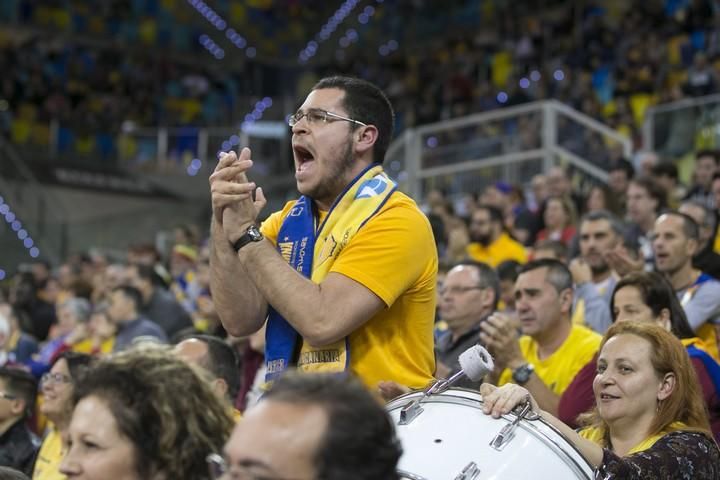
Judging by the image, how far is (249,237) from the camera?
358 centimetres

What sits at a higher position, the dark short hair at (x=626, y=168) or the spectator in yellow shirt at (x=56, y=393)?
the dark short hair at (x=626, y=168)

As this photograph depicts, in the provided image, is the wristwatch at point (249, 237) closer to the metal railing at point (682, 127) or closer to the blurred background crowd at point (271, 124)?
the blurred background crowd at point (271, 124)

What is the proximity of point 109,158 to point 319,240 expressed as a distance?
17.8 m

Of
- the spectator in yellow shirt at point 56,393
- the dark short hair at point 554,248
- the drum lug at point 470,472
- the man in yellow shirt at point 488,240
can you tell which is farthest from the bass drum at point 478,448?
the man in yellow shirt at point 488,240

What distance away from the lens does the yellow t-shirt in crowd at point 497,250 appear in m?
10.3

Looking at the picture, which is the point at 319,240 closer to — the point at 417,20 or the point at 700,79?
the point at 700,79

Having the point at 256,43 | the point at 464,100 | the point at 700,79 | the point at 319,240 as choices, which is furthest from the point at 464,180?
the point at 256,43

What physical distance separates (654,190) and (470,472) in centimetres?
659

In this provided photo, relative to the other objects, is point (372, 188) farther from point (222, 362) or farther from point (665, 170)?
point (665, 170)

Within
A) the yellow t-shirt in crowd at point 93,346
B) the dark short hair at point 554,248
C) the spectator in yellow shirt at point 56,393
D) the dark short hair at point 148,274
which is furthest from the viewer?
the dark short hair at point 148,274

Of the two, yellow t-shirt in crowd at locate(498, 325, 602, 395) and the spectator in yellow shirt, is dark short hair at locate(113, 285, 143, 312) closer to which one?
the spectator in yellow shirt

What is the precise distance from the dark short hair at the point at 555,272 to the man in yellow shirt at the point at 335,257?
2694mm

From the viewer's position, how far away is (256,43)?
26.9 metres

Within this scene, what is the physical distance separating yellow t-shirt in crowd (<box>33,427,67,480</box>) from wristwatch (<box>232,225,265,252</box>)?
2.95 m
